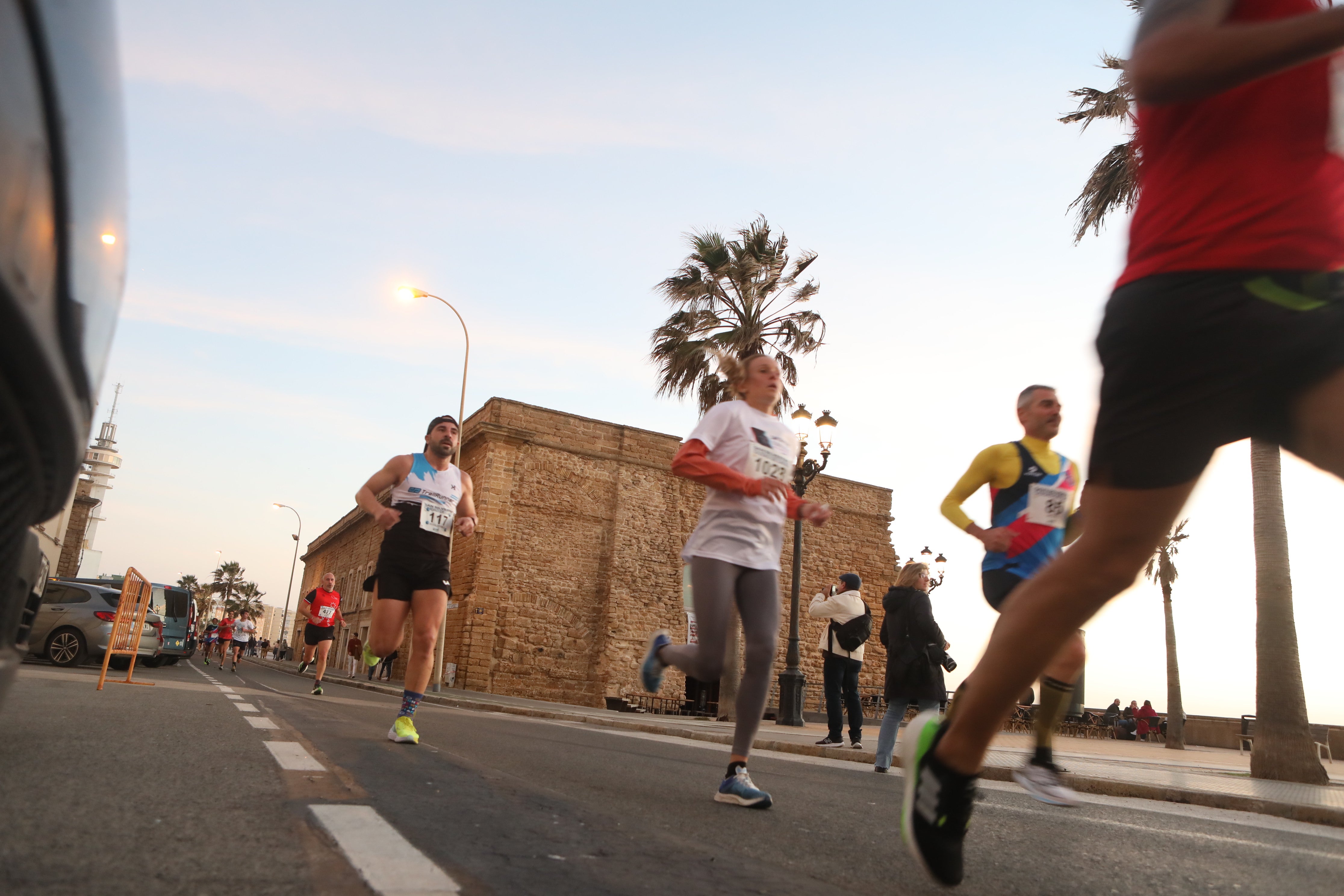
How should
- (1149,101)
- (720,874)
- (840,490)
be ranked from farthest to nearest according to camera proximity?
(840,490), (720,874), (1149,101)

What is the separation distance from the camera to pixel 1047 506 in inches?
184

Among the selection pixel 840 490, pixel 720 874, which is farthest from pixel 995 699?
pixel 840 490

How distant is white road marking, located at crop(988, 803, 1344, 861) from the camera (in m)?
3.69

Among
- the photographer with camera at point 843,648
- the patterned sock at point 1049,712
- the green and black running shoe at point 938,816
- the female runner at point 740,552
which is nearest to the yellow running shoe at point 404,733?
the female runner at point 740,552

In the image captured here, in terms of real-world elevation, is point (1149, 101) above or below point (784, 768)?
above

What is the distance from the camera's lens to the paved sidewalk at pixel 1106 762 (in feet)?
20.8

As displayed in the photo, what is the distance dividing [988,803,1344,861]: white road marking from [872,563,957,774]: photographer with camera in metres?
2.89

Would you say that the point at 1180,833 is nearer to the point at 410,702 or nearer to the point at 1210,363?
the point at 1210,363

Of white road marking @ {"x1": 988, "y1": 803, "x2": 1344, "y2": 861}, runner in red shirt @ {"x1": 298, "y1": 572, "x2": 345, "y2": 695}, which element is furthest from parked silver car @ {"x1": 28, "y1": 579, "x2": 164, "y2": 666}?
white road marking @ {"x1": 988, "y1": 803, "x2": 1344, "y2": 861}

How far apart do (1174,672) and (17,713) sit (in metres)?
25.2

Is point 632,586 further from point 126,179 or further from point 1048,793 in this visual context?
point 126,179

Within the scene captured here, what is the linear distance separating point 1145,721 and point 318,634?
2646cm

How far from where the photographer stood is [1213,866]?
10.3 ft

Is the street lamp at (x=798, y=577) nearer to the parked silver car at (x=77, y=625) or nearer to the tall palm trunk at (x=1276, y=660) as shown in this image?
the tall palm trunk at (x=1276, y=660)
